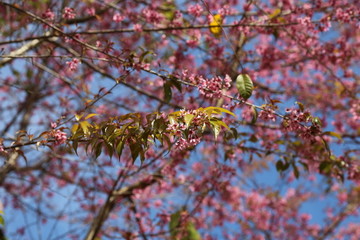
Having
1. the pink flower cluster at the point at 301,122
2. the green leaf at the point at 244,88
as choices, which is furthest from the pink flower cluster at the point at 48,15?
the pink flower cluster at the point at 301,122

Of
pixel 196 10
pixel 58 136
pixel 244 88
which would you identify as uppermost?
pixel 196 10

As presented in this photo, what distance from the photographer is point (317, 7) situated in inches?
148

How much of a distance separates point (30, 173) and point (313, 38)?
4.53 m

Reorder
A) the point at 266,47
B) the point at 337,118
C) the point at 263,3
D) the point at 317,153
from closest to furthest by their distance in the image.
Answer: the point at 317,153 < the point at 266,47 < the point at 263,3 < the point at 337,118

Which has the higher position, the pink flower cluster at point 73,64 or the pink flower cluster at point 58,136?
the pink flower cluster at point 73,64

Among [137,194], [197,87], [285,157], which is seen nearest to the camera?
[197,87]

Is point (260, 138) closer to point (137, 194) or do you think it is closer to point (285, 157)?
point (285, 157)

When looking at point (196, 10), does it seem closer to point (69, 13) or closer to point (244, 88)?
point (69, 13)

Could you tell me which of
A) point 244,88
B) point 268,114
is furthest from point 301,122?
point 244,88

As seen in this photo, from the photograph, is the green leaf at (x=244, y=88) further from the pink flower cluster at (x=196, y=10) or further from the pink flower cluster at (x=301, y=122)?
the pink flower cluster at (x=196, y=10)

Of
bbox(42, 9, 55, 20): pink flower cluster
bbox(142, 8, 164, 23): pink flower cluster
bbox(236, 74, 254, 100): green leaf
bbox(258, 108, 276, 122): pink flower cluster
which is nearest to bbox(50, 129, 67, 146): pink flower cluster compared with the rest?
bbox(236, 74, 254, 100): green leaf

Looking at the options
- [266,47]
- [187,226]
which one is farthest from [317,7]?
[187,226]

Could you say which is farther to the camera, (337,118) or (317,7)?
(337,118)

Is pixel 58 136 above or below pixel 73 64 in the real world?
below
